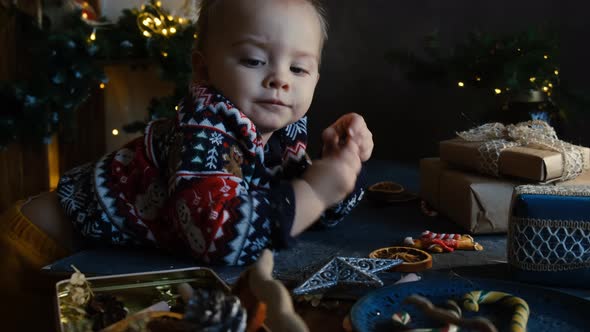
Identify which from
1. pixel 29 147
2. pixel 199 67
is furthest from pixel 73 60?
pixel 199 67

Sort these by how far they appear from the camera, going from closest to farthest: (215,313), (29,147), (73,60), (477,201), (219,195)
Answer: (215,313) < (219,195) < (477,201) < (73,60) < (29,147)

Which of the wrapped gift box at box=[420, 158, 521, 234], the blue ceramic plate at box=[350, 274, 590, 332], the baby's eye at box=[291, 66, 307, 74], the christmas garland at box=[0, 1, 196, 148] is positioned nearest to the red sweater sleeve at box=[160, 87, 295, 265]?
the baby's eye at box=[291, 66, 307, 74]

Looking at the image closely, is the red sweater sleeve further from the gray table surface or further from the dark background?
the dark background

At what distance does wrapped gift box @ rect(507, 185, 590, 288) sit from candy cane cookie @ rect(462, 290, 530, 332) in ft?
0.54

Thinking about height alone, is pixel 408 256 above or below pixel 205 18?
below

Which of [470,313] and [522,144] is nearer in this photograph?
[470,313]

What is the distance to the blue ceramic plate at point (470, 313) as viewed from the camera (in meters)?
0.50

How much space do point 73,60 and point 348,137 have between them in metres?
1.43

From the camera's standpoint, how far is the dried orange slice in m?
0.75

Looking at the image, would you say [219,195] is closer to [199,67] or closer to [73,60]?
[199,67]

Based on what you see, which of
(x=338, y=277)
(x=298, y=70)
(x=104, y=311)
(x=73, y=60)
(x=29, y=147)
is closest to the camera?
(x=104, y=311)

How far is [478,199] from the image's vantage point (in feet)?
3.25

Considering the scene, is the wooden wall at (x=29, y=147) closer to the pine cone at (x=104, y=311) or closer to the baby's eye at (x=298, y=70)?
the baby's eye at (x=298, y=70)

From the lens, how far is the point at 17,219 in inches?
39.1
